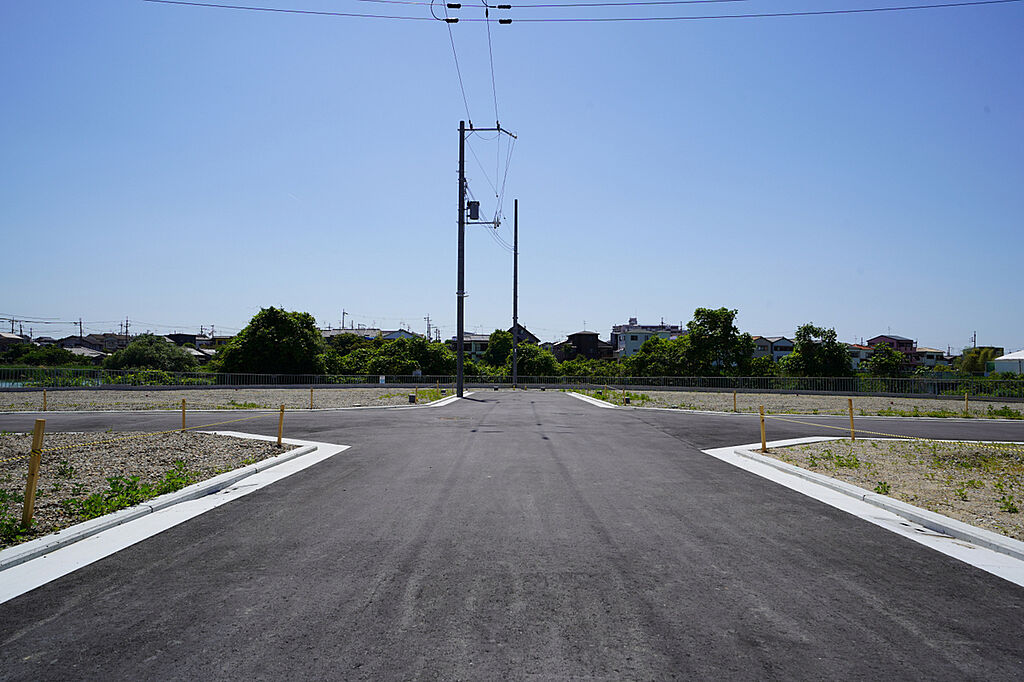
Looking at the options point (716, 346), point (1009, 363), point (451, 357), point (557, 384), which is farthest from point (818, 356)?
point (451, 357)

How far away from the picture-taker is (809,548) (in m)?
6.70

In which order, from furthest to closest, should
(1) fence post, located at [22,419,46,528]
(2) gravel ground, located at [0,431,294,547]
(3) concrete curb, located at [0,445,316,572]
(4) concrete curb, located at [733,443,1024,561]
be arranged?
(2) gravel ground, located at [0,431,294,547]
(1) fence post, located at [22,419,46,528]
(4) concrete curb, located at [733,443,1024,561]
(3) concrete curb, located at [0,445,316,572]

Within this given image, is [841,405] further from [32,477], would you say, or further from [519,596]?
[32,477]

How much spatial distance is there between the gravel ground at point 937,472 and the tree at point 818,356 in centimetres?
5622

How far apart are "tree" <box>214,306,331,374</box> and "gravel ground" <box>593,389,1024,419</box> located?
34028 mm

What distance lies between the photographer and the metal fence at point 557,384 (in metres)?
43.9

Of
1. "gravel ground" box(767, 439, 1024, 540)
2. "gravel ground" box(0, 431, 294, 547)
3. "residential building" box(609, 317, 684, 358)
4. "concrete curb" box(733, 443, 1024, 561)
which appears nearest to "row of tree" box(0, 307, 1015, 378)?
"residential building" box(609, 317, 684, 358)

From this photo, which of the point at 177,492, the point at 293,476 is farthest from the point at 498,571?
the point at 293,476

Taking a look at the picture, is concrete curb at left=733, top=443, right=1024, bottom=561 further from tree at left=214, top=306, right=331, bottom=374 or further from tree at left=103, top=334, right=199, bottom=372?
tree at left=103, top=334, right=199, bottom=372

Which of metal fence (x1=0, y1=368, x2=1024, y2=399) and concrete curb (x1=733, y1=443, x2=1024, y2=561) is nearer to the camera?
concrete curb (x1=733, y1=443, x2=1024, y2=561)

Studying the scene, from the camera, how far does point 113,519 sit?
7445 millimetres

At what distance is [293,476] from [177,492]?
2.28 meters

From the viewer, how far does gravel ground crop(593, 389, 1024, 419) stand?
96.7 feet

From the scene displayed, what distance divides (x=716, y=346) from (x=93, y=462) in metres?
61.7
